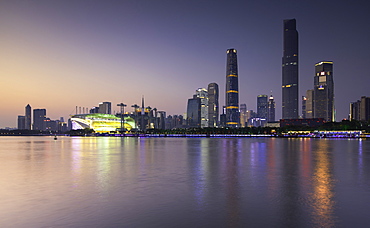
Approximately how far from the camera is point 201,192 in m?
18.1

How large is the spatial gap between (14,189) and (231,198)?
15088 mm

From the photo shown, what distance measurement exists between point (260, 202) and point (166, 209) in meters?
5.25

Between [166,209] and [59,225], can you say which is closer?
[59,225]

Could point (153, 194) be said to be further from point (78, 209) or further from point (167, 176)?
point (167, 176)

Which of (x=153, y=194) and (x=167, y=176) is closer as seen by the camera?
(x=153, y=194)

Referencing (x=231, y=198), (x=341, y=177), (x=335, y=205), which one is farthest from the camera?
(x=341, y=177)

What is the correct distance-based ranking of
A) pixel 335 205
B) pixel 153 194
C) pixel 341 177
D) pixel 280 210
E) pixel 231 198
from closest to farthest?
pixel 280 210 → pixel 335 205 → pixel 231 198 → pixel 153 194 → pixel 341 177

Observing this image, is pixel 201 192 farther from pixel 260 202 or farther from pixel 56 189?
pixel 56 189

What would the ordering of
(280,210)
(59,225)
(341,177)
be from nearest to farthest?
(59,225), (280,210), (341,177)

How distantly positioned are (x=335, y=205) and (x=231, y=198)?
17.9 feet

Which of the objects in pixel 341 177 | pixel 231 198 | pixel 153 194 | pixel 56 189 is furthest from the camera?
pixel 341 177

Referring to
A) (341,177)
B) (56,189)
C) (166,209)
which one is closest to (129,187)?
(56,189)

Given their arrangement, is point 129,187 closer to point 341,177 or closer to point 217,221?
point 217,221

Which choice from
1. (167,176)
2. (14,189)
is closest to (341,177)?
(167,176)
